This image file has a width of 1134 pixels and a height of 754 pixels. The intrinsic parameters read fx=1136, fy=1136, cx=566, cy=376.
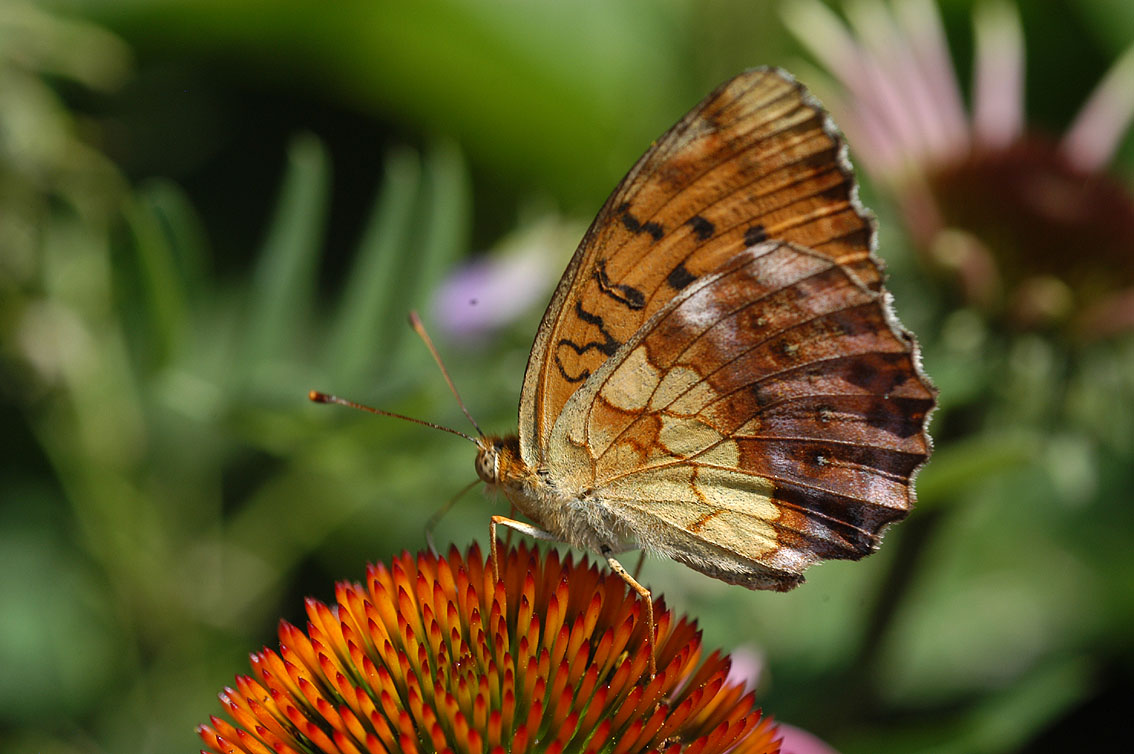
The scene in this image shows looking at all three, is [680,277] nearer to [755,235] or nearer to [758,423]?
[755,235]

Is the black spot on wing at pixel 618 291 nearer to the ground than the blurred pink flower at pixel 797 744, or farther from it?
farther from it

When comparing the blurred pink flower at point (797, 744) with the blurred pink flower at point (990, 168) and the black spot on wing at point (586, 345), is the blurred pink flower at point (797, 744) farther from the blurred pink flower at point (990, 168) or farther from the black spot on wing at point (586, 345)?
the blurred pink flower at point (990, 168)

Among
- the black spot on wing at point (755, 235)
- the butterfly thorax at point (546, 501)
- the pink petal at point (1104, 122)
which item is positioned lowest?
the butterfly thorax at point (546, 501)

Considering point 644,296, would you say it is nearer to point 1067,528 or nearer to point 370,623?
point 370,623

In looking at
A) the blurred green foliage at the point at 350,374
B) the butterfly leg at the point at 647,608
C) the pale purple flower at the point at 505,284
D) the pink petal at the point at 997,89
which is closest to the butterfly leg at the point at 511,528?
the butterfly leg at the point at 647,608

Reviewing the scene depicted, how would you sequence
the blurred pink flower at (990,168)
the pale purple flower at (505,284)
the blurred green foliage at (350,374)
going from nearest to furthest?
the blurred green foliage at (350,374), the pale purple flower at (505,284), the blurred pink flower at (990,168)

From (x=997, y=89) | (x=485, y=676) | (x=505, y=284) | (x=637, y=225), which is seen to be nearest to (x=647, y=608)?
(x=485, y=676)

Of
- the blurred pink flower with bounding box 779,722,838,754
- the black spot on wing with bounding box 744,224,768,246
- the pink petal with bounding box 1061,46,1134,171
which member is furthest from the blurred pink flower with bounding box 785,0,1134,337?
the blurred pink flower with bounding box 779,722,838,754

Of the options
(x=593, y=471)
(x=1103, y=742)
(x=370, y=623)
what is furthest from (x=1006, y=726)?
(x=370, y=623)

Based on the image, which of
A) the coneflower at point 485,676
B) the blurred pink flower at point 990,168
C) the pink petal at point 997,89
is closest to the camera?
the coneflower at point 485,676
